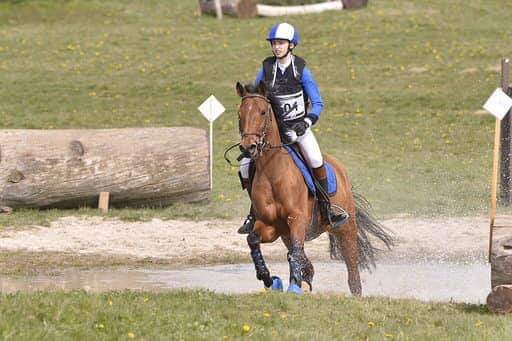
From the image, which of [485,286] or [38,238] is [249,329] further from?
[38,238]

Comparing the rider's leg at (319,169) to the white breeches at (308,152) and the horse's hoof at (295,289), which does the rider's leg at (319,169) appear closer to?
the white breeches at (308,152)

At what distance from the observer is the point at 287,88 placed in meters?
11.6

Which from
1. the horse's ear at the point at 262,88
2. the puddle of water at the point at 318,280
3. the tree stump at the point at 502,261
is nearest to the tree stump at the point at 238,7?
the puddle of water at the point at 318,280

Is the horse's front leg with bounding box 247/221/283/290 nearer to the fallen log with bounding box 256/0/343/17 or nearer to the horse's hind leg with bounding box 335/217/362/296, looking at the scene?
the horse's hind leg with bounding box 335/217/362/296

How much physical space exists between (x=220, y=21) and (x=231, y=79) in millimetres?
7476

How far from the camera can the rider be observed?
1140 centimetres

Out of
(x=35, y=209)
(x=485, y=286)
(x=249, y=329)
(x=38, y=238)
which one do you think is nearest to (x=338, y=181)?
(x=485, y=286)

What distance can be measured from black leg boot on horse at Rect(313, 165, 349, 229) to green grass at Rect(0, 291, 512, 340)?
1497mm

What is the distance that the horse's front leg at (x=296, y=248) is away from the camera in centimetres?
1106

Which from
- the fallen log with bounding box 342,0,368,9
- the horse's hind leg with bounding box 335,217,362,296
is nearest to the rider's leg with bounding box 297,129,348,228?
the horse's hind leg with bounding box 335,217,362,296

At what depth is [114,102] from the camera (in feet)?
99.3

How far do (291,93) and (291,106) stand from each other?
0.43 ft

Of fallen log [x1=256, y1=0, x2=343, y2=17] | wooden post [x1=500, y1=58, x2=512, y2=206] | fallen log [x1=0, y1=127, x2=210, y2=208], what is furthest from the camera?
fallen log [x1=256, y1=0, x2=343, y2=17]

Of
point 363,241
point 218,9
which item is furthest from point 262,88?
point 218,9
